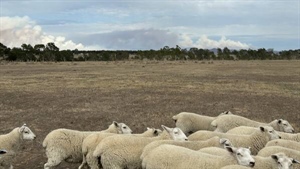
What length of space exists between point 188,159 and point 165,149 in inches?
26.9

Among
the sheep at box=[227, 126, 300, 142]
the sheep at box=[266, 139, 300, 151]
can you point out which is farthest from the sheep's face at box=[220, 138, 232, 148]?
the sheep at box=[227, 126, 300, 142]

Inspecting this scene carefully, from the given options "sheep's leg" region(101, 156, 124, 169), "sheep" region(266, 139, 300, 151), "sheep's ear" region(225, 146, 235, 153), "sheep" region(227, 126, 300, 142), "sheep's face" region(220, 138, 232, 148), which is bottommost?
"sheep's leg" region(101, 156, 124, 169)

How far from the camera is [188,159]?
27.1ft

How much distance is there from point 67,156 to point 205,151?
13.5ft

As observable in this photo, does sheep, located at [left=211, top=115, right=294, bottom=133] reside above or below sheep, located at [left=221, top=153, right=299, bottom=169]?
below

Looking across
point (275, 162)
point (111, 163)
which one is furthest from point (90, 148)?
point (275, 162)

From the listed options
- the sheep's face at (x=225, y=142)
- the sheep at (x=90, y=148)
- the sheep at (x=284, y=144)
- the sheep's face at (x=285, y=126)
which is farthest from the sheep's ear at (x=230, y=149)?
the sheep's face at (x=285, y=126)

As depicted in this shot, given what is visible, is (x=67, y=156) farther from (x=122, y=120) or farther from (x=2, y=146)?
(x=122, y=120)

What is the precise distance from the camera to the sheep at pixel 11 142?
10.7m

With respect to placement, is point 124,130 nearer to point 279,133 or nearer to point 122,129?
point 122,129

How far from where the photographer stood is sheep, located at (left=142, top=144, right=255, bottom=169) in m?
8.01

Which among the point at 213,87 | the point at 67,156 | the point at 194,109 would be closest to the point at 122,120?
the point at 194,109

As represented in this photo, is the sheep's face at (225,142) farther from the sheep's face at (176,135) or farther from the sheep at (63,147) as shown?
the sheep at (63,147)

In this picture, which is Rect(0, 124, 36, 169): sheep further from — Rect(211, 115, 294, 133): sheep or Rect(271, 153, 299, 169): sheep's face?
Rect(271, 153, 299, 169): sheep's face
